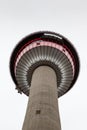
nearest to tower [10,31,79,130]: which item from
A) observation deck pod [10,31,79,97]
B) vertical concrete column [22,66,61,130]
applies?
observation deck pod [10,31,79,97]

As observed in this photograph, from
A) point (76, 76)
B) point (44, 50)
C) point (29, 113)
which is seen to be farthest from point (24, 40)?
point (29, 113)

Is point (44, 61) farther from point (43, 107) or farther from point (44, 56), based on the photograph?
point (43, 107)

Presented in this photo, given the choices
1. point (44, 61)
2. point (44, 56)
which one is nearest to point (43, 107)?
point (44, 61)

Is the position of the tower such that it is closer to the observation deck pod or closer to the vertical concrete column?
the observation deck pod

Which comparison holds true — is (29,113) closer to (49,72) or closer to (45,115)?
(45,115)

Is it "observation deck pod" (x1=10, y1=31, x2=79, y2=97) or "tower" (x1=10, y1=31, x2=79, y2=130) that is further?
"observation deck pod" (x1=10, y1=31, x2=79, y2=97)

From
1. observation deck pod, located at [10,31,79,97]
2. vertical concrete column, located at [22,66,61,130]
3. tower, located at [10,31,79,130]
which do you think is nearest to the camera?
vertical concrete column, located at [22,66,61,130]
